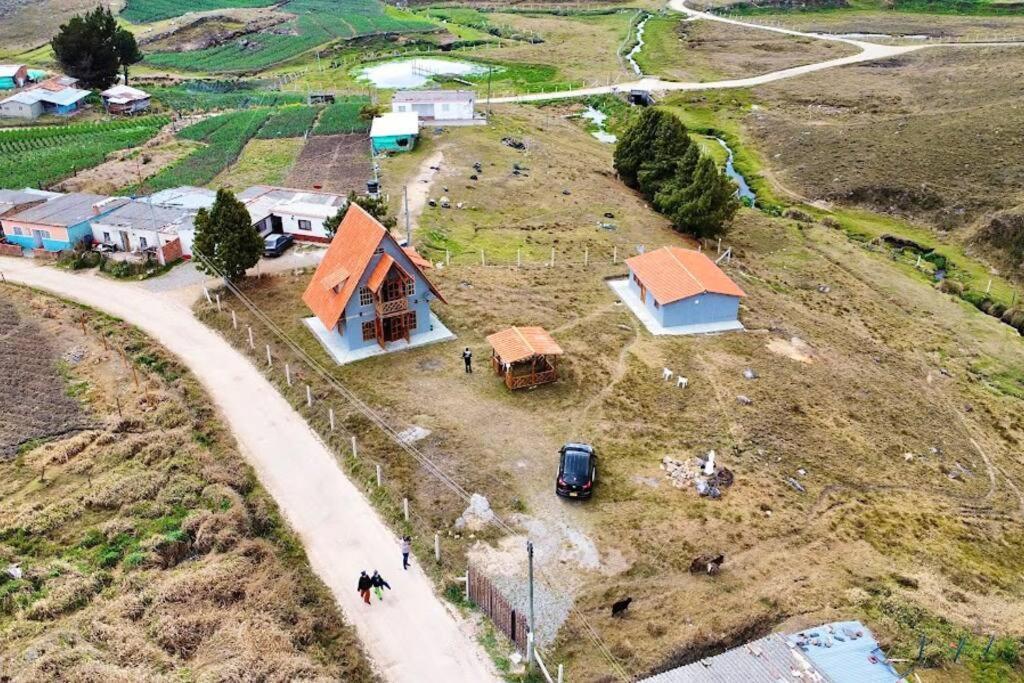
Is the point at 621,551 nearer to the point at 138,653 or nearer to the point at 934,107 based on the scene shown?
the point at 138,653

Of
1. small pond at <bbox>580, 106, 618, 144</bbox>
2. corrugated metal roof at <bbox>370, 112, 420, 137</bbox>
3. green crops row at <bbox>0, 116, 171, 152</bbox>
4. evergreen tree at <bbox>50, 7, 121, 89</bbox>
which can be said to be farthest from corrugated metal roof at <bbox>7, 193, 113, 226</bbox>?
small pond at <bbox>580, 106, 618, 144</bbox>

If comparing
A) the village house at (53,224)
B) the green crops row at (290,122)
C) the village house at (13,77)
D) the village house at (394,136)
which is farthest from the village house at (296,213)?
the village house at (13,77)

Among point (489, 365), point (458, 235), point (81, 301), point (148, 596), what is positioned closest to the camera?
point (148, 596)

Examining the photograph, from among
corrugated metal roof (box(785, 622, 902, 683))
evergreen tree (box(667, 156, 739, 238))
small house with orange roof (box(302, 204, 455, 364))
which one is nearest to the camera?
corrugated metal roof (box(785, 622, 902, 683))

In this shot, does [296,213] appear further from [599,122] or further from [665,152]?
[599,122]

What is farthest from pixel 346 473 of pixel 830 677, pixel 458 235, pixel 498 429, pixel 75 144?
pixel 75 144

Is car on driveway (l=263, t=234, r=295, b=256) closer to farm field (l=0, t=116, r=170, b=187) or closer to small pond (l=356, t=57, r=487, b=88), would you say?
farm field (l=0, t=116, r=170, b=187)

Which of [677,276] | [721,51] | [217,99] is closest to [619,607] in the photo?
[677,276]
